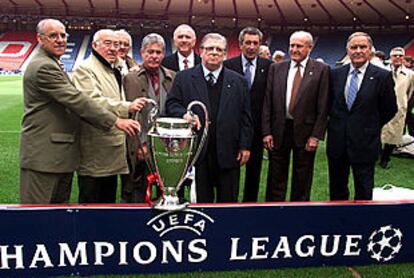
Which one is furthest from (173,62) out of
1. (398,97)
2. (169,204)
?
(398,97)

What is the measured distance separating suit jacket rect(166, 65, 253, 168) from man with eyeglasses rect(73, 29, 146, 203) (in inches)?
14.5

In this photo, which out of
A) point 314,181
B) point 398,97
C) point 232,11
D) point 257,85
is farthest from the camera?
point 232,11

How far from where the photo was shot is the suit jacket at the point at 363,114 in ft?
9.57

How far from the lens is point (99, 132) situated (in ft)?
8.51

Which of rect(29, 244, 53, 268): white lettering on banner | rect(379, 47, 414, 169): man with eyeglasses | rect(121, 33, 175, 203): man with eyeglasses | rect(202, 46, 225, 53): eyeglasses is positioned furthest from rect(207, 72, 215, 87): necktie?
rect(379, 47, 414, 169): man with eyeglasses

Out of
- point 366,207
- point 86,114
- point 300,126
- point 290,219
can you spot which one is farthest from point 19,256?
point 300,126

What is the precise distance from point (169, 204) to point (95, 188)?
2.73 ft

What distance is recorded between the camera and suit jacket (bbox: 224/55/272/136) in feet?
10.8

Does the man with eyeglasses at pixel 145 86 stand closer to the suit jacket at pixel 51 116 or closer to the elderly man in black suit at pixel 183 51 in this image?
the elderly man in black suit at pixel 183 51

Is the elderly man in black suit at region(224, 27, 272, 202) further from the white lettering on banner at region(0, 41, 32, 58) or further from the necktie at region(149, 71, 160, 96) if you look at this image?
the white lettering on banner at region(0, 41, 32, 58)

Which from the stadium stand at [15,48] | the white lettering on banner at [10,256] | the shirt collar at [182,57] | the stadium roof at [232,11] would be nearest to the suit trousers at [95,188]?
the white lettering on banner at [10,256]

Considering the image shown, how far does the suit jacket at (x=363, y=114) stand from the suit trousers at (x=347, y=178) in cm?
8

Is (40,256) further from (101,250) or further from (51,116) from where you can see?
(51,116)

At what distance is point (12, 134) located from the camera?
720 cm
